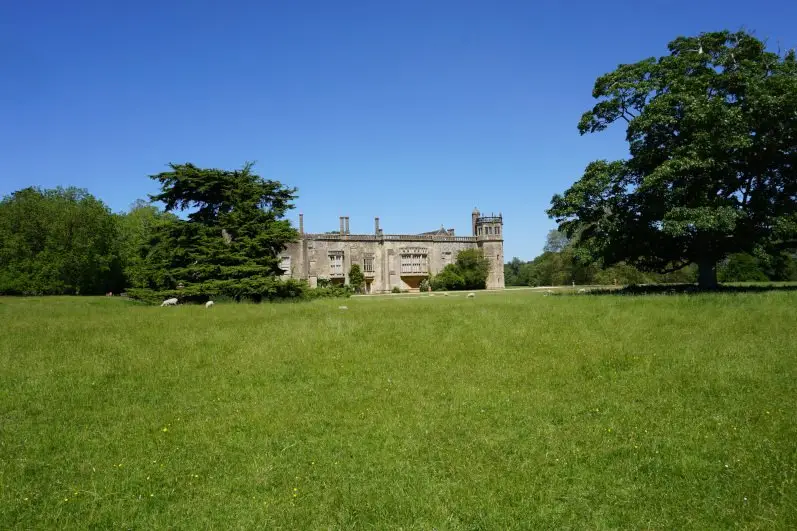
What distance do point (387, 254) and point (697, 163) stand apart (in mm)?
38943

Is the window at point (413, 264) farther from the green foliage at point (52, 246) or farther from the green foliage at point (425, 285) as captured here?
the green foliage at point (52, 246)

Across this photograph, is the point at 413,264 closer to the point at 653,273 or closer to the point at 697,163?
the point at 653,273

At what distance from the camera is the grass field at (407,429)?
5.51 metres

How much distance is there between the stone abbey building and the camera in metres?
53.2

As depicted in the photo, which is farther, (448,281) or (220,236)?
(448,281)

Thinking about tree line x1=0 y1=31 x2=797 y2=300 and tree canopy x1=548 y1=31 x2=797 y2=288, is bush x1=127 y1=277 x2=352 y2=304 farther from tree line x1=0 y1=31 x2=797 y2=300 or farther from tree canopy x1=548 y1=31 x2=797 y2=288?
tree canopy x1=548 y1=31 x2=797 y2=288

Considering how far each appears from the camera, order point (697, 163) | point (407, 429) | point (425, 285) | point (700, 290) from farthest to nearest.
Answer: point (425, 285) → point (700, 290) → point (697, 163) → point (407, 429)

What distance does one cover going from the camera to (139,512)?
5547 millimetres

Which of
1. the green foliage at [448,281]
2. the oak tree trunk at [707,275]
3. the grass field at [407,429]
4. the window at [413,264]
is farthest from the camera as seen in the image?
the window at [413,264]

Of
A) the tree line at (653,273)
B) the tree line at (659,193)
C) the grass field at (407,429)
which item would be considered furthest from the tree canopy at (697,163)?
the tree line at (653,273)

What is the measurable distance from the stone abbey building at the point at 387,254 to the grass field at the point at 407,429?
132 ft

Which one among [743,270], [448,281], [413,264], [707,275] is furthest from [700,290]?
[413,264]

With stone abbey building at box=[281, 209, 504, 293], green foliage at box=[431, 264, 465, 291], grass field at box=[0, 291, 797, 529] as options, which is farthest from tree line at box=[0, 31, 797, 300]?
green foliage at box=[431, 264, 465, 291]

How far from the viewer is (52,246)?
1702 inches
